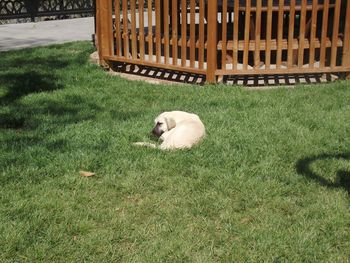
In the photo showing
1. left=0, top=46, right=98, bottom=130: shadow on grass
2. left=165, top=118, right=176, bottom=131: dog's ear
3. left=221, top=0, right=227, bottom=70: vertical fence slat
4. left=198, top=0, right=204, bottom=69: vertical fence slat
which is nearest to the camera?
left=165, top=118, right=176, bottom=131: dog's ear

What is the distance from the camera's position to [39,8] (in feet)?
51.1

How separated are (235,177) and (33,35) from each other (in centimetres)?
991

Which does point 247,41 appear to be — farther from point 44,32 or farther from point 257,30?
point 44,32

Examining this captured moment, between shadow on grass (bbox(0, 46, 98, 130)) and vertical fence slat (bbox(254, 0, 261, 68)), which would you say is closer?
shadow on grass (bbox(0, 46, 98, 130))

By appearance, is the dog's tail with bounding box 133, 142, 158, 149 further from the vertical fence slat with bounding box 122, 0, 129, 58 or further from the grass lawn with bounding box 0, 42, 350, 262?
the vertical fence slat with bounding box 122, 0, 129, 58

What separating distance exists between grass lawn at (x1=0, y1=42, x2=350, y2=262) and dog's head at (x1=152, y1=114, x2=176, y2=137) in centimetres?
19

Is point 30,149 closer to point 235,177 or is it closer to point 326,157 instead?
point 235,177

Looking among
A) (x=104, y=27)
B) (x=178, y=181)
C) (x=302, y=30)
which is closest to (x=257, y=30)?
(x=302, y=30)

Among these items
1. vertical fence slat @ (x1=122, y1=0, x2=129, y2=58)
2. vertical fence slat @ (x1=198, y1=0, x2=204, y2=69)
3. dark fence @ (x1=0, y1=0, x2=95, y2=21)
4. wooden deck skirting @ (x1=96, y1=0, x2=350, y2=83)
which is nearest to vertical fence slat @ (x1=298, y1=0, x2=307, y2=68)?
wooden deck skirting @ (x1=96, y1=0, x2=350, y2=83)

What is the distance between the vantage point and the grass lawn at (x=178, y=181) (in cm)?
296

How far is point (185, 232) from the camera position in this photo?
3.11 meters

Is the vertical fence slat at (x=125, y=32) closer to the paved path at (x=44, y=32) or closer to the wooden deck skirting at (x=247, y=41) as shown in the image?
the wooden deck skirting at (x=247, y=41)

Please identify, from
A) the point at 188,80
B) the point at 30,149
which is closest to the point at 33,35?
the point at 188,80

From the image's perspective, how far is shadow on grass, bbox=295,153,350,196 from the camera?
146 inches
